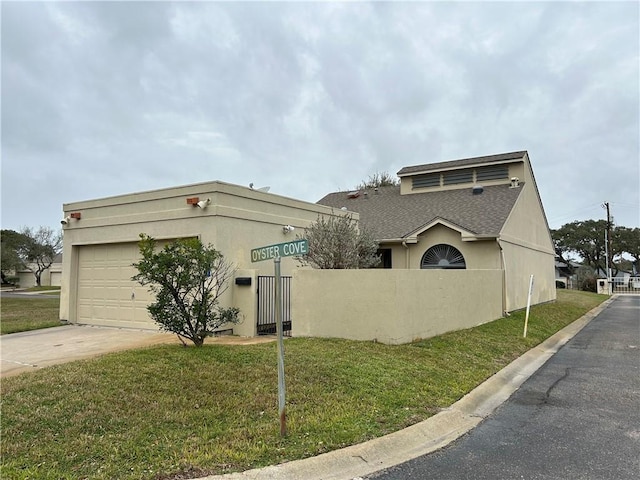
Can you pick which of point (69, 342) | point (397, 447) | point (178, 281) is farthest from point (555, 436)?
point (69, 342)

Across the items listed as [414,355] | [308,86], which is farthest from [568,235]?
[414,355]

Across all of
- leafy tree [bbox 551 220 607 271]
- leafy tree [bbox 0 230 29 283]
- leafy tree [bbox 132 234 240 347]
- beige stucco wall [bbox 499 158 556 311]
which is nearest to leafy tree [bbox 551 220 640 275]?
leafy tree [bbox 551 220 607 271]

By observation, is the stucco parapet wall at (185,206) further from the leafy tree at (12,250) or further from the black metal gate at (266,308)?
the leafy tree at (12,250)

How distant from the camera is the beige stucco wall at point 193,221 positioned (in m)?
11.1

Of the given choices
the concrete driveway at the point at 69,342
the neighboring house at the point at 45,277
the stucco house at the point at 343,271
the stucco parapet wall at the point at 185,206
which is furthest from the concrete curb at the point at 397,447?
the neighboring house at the point at 45,277

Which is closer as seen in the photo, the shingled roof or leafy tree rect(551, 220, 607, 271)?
the shingled roof

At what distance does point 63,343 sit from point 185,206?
4367 mm

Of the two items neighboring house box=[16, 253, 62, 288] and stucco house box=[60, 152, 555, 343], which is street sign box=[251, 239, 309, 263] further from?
neighboring house box=[16, 253, 62, 288]

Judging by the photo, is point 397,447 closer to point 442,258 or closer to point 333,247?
point 333,247

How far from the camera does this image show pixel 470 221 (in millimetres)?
17438

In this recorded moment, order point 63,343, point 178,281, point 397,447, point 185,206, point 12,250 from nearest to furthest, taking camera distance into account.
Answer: point 397,447 < point 178,281 < point 63,343 < point 185,206 < point 12,250

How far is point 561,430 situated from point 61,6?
12.5 metres

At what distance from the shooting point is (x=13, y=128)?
12.8 meters

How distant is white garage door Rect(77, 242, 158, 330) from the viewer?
12.3 meters
